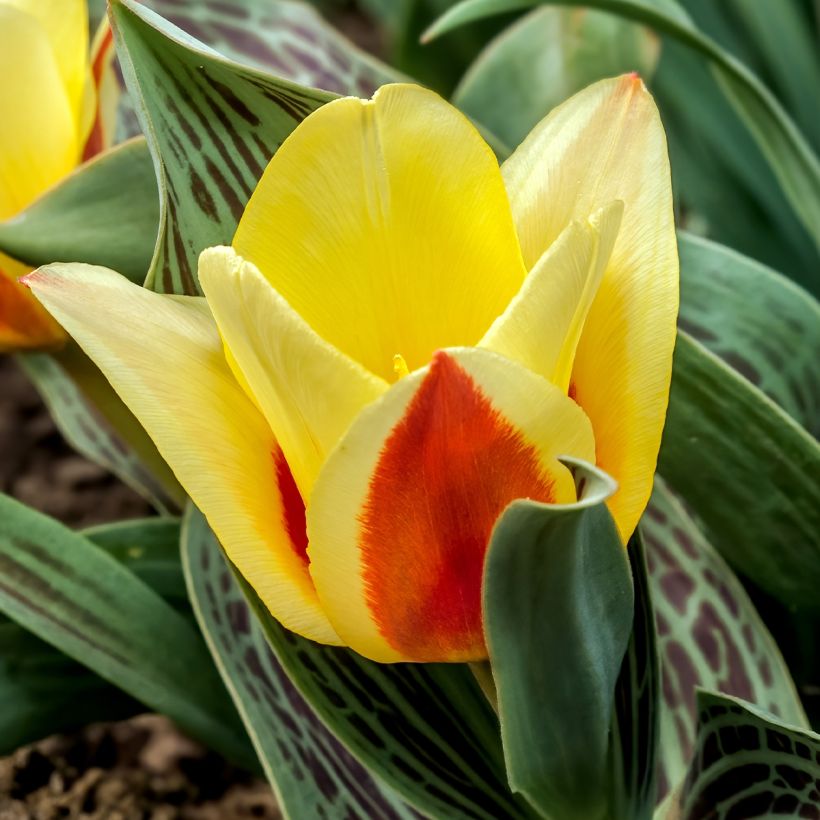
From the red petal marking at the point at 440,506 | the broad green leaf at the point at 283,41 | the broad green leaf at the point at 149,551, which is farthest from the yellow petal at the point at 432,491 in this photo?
the broad green leaf at the point at 283,41

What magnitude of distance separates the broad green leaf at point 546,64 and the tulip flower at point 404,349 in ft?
1.07

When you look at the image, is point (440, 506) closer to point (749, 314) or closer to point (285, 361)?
point (285, 361)

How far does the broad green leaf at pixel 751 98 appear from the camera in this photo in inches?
19.4

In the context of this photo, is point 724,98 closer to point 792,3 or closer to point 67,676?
point 792,3

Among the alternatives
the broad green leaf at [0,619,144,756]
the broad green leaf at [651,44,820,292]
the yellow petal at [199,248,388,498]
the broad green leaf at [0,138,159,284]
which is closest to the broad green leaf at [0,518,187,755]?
the broad green leaf at [0,619,144,756]

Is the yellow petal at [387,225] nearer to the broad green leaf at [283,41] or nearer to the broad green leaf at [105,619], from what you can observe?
the broad green leaf at [105,619]

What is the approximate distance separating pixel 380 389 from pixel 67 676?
0.81 ft

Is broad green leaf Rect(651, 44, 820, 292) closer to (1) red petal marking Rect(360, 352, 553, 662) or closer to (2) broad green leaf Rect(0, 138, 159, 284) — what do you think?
(2) broad green leaf Rect(0, 138, 159, 284)

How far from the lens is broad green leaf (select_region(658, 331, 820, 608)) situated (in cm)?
41

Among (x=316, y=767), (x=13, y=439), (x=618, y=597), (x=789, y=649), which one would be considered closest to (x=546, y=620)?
(x=618, y=597)

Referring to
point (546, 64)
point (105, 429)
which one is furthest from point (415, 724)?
point (546, 64)

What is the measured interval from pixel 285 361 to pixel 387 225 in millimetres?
55

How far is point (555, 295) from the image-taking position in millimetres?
247

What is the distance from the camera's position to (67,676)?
0.44m
